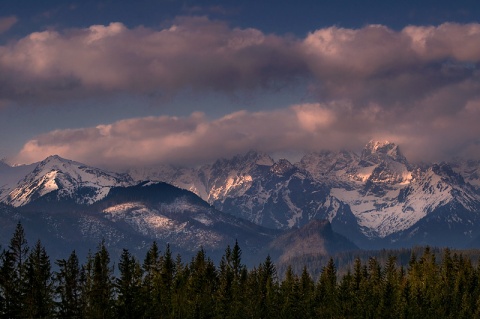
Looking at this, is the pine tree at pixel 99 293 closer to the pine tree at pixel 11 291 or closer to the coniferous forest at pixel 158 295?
the coniferous forest at pixel 158 295

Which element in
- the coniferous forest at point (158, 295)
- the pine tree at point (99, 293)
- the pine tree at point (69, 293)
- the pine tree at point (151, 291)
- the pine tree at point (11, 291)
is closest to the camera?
the pine tree at point (99, 293)

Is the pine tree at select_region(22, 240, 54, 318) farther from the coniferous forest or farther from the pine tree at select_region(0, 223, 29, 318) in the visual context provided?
the pine tree at select_region(0, 223, 29, 318)

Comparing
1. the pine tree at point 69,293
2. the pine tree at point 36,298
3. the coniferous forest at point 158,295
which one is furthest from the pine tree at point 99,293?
the pine tree at point 36,298

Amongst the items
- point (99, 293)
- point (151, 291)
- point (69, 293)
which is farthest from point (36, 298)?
point (151, 291)

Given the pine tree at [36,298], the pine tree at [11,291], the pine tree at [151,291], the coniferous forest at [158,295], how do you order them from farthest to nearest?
the pine tree at [151,291]
the coniferous forest at [158,295]
the pine tree at [11,291]
the pine tree at [36,298]

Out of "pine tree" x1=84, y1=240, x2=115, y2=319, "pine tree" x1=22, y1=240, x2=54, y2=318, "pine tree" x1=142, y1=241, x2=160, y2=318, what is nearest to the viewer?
"pine tree" x1=84, y1=240, x2=115, y2=319

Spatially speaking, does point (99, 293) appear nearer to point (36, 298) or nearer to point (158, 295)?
point (36, 298)

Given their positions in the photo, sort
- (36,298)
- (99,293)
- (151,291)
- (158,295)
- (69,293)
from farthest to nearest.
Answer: (151,291), (158,295), (99,293), (69,293), (36,298)

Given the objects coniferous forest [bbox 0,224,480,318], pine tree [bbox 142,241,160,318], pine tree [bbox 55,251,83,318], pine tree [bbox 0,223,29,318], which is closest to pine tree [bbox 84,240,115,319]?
coniferous forest [bbox 0,224,480,318]

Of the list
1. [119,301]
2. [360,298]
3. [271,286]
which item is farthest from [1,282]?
[360,298]

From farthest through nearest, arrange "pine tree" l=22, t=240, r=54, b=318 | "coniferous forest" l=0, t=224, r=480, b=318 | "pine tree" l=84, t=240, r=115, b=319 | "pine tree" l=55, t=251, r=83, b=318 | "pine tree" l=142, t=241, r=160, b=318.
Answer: "pine tree" l=142, t=241, r=160, b=318, "pine tree" l=55, t=251, r=83, b=318, "coniferous forest" l=0, t=224, r=480, b=318, "pine tree" l=22, t=240, r=54, b=318, "pine tree" l=84, t=240, r=115, b=319

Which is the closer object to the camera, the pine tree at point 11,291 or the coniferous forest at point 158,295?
the pine tree at point 11,291

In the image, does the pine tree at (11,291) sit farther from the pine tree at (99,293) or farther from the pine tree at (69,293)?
the pine tree at (99,293)

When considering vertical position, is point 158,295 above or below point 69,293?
above
